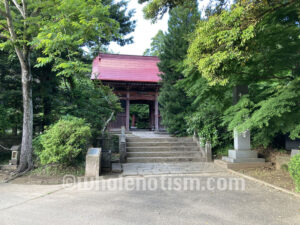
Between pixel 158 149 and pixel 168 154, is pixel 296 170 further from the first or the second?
pixel 158 149

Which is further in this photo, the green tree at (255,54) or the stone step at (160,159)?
the stone step at (160,159)

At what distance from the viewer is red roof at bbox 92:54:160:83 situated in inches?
495

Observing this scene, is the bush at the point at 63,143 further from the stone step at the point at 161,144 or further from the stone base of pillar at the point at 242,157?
the stone base of pillar at the point at 242,157

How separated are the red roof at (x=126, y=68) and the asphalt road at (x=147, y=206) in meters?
8.75

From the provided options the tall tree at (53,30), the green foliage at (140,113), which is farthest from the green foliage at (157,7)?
the green foliage at (140,113)

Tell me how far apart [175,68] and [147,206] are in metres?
7.84

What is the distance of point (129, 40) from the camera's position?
10234 millimetres

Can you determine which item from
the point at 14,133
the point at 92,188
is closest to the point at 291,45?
the point at 92,188

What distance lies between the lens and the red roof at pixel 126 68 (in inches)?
495

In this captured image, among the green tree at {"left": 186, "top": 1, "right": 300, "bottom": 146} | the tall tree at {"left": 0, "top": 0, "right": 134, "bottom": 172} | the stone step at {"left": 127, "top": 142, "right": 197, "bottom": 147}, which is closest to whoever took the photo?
the green tree at {"left": 186, "top": 1, "right": 300, "bottom": 146}

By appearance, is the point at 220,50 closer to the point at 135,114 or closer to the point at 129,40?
the point at 129,40

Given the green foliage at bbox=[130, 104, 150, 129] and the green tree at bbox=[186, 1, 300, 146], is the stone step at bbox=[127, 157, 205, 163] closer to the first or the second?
the green tree at bbox=[186, 1, 300, 146]

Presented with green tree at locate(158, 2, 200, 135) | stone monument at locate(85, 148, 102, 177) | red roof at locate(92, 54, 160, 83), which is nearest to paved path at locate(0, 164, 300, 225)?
stone monument at locate(85, 148, 102, 177)

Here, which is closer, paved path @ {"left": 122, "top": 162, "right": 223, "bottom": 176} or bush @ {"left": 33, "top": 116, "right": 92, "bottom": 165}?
bush @ {"left": 33, "top": 116, "right": 92, "bottom": 165}
